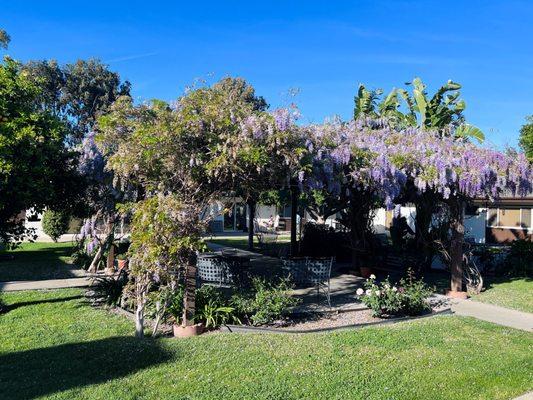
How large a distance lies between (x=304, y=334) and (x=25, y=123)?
23.9ft

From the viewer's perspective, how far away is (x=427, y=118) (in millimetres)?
16938

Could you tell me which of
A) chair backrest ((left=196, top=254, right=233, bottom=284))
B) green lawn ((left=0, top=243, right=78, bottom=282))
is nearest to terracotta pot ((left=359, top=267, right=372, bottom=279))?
chair backrest ((left=196, top=254, right=233, bottom=284))

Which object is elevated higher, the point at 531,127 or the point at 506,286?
the point at 531,127

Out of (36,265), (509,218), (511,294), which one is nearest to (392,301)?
(511,294)

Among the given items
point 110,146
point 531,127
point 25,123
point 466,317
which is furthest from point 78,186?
point 531,127

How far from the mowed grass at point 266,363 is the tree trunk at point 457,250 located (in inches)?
129

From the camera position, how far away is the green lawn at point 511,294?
32.9ft

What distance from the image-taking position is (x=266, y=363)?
18.7 feet

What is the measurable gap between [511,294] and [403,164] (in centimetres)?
422

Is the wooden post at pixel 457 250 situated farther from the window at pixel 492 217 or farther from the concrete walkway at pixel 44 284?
the window at pixel 492 217

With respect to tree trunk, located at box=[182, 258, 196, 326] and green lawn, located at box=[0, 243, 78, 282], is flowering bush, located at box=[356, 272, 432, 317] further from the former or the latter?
green lawn, located at box=[0, 243, 78, 282]

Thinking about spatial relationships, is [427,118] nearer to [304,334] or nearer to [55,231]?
[304,334]

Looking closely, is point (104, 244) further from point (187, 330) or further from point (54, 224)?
point (54, 224)

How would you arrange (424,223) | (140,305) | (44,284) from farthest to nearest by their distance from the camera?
(424,223)
(44,284)
(140,305)
